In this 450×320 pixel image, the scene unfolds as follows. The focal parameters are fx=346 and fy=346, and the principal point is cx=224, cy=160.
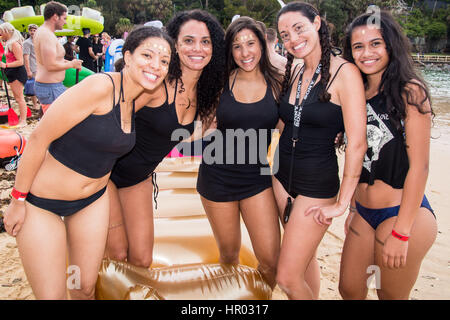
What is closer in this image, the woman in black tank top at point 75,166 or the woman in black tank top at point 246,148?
the woman in black tank top at point 75,166

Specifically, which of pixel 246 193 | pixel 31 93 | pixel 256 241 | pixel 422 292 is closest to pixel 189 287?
pixel 256 241

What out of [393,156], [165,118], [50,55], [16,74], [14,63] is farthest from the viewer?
[16,74]

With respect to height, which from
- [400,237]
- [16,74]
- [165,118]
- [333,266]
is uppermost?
[165,118]

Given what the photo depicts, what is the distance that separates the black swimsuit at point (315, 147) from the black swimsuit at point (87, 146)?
3.30 feet

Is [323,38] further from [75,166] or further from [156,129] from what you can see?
[75,166]

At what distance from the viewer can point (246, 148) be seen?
7.88ft

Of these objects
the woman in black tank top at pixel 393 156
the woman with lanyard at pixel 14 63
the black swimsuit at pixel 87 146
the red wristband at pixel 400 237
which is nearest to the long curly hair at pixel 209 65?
the black swimsuit at pixel 87 146

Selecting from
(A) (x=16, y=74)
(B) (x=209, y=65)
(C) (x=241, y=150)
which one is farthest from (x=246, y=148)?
(A) (x=16, y=74)

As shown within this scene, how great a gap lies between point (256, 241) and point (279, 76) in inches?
48.0

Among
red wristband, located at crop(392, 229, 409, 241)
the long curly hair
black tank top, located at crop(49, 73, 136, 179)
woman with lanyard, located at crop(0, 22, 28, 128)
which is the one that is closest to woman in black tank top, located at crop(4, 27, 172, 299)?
black tank top, located at crop(49, 73, 136, 179)

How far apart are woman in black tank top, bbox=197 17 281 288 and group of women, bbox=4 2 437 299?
10 millimetres

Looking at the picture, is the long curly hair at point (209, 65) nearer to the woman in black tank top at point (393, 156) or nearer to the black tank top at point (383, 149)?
the woman in black tank top at point (393, 156)

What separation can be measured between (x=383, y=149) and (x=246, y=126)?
85cm

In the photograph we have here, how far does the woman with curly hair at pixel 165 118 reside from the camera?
7.61ft
